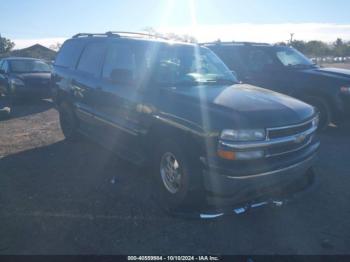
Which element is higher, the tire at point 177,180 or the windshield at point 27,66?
the windshield at point 27,66

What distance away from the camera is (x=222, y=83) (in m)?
5.09

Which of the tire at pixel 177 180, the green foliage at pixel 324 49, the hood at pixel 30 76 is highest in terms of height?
the green foliage at pixel 324 49

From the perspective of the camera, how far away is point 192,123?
379 centimetres

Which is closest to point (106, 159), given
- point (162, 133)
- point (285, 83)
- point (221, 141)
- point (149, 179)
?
point (149, 179)

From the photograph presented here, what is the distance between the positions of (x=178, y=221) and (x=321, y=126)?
5260mm

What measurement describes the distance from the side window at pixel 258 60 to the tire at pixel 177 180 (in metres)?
5.46

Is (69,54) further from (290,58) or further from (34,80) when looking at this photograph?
(34,80)

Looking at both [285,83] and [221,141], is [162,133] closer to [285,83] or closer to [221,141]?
[221,141]

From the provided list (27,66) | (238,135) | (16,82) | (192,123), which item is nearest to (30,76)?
(16,82)

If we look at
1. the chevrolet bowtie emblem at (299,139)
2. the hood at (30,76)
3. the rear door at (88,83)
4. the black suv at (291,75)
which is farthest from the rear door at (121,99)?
the hood at (30,76)

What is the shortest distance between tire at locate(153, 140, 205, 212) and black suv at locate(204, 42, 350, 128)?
4.96m

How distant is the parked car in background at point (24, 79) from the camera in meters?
12.5

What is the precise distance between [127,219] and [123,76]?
1.90 meters

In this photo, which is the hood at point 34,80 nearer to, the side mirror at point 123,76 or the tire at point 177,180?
the side mirror at point 123,76
